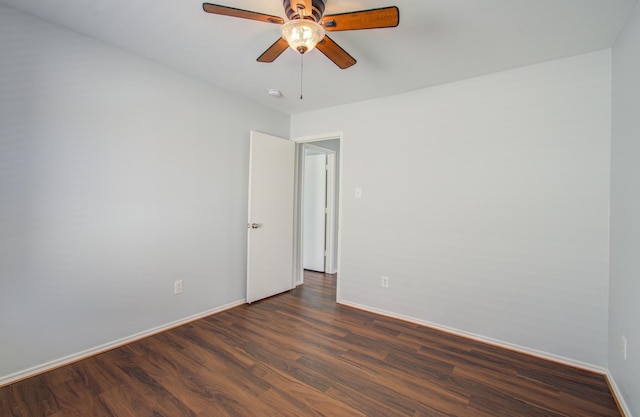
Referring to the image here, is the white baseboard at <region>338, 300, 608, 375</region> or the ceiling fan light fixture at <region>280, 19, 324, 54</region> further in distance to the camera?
the white baseboard at <region>338, 300, 608, 375</region>

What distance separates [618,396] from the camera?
1775 mm

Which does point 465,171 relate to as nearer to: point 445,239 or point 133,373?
point 445,239

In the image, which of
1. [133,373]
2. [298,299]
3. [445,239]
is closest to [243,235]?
[298,299]

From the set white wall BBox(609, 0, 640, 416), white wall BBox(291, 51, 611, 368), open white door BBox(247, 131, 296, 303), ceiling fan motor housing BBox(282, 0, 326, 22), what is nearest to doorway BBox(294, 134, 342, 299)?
open white door BBox(247, 131, 296, 303)

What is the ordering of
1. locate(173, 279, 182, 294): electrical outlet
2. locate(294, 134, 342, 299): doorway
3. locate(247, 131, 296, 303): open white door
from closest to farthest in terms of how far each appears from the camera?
locate(173, 279, 182, 294): electrical outlet, locate(247, 131, 296, 303): open white door, locate(294, 134, 342, 299): doorway

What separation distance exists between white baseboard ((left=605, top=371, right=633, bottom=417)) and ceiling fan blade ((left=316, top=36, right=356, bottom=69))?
2636 millimetres

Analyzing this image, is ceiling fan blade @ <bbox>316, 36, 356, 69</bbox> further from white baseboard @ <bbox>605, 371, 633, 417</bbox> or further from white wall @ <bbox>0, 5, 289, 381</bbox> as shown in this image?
white baseboard @ <bbox>605, 371, 633, 417</bbox>

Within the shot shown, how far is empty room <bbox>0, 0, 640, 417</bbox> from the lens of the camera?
1.74 meters

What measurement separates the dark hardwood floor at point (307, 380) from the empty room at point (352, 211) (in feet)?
0.06

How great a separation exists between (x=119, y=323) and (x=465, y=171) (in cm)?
330

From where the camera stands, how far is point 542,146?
2.28 metres

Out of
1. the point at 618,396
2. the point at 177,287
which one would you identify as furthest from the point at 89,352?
the point at 618,396

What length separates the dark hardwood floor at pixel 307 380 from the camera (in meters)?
1.67

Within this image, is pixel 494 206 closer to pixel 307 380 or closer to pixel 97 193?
pixel 307 380
